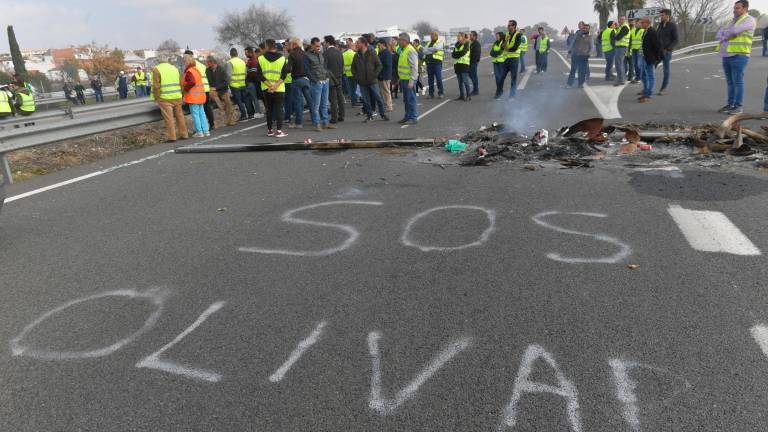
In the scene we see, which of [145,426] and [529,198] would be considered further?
[529,198]

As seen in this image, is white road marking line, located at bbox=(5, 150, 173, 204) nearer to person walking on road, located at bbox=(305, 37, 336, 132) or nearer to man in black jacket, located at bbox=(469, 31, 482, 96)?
person walking on road, located at bbox=(305, 37, 336, 132)

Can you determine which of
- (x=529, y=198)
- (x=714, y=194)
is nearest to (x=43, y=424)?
(x=529, y=198)

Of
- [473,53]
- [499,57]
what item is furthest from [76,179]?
[473,53]

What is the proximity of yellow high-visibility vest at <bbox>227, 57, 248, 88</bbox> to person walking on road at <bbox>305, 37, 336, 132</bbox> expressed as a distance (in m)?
2.80

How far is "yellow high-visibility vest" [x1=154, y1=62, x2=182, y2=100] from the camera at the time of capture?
444 inches

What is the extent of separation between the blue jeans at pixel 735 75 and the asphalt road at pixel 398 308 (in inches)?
203

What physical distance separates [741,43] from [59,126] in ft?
40.9

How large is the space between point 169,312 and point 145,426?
1.15 meters

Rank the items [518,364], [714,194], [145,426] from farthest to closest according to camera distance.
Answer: [714,194] < [518,364] < [145,426]

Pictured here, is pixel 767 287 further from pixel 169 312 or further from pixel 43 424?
pixel 43 424

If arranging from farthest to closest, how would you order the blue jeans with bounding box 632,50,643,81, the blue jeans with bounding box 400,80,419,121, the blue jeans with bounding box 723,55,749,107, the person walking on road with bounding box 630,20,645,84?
the blue jeans with bounding box 632,50,643,81, the person walking on road with bounding box 630,20,645,84, the blue jeans with bounding box 400,80,419,121, the blue jeans with bounding box 723,55,749,107

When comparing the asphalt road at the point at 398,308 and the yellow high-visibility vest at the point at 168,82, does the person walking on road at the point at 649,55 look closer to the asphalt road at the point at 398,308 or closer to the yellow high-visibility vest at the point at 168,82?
→ the asphalt road at the point at 398,308

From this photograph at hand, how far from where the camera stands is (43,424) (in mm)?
2537

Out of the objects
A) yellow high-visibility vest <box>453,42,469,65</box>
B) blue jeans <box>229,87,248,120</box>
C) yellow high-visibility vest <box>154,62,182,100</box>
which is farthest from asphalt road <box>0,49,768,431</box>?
yellow high-visibility vest <box>453,42,469,65</box>
